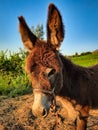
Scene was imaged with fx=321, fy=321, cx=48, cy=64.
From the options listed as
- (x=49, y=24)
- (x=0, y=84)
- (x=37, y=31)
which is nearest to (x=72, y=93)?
(x=49, y=24)

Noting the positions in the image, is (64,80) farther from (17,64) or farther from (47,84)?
(17,64)

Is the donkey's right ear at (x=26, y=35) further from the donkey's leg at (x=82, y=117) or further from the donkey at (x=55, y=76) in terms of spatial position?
the donkey's leg at (x=82, y=117)

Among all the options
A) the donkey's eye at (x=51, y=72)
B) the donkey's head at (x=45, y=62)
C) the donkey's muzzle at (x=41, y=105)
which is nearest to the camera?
the donkey's muzzle at (x=41, y=105)

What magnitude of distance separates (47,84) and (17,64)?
47.8 feet

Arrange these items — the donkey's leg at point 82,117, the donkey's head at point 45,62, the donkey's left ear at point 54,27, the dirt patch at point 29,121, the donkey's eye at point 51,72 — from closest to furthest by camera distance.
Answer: the donkey's head at point 45,62 < the donkey's eye at point 51,72 < the donkey's left ear at point 54,27 < the donkey's leg at point 82,117 < the dirt patch at point 29,121

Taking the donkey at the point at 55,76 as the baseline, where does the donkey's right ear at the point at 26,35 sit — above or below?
above

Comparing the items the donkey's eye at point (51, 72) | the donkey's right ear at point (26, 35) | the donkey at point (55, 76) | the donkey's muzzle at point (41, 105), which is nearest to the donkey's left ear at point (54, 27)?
the donkey at point (55, 76)

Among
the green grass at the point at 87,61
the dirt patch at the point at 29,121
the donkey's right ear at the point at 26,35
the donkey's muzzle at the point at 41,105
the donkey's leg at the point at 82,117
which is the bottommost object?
the dirt patch at the point at 29,121

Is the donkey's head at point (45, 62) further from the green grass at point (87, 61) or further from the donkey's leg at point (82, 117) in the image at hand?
the green grass at point (87, 61)

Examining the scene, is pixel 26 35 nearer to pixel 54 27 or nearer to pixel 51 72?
pixel 54 27

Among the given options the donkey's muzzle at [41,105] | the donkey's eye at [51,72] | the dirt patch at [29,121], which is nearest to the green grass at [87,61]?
the dirt patch at [29,121]

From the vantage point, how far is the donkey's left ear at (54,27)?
502 centimetres

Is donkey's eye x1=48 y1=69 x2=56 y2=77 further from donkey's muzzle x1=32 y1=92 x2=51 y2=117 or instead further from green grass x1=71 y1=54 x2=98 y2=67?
green grass x1=71 y1=54 x2=98 y2=67

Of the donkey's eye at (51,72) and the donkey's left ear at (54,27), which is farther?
the donkey's left ear at (54,27)
